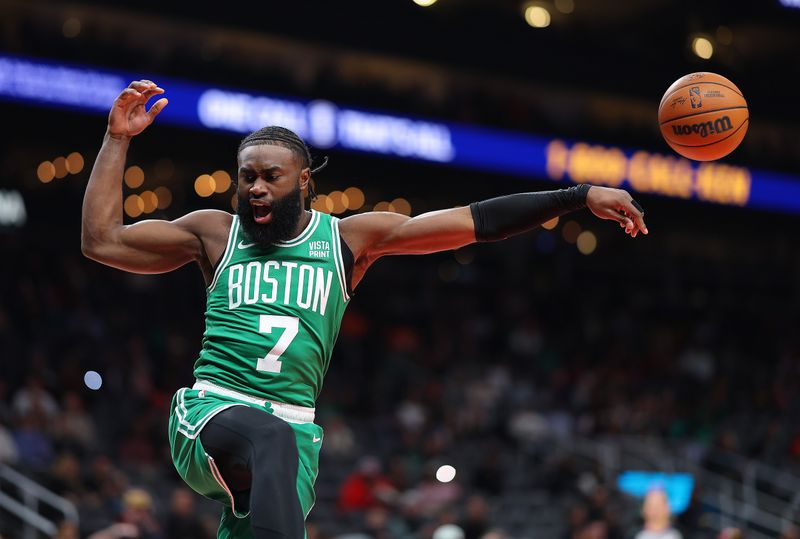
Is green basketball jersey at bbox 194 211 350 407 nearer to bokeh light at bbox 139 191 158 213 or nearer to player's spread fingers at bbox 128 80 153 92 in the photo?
player's spread fingers at bbox 128 80 153 92

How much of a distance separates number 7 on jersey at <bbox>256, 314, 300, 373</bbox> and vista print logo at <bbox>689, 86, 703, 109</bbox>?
254cm

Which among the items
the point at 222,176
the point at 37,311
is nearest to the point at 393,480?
the point at 37,311

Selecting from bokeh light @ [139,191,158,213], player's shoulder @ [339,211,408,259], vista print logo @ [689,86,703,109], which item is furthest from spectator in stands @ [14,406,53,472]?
vista print logo @ [689,86,703,109]

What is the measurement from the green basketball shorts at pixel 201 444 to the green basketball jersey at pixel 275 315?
5cm

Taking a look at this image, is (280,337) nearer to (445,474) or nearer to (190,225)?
(190,225)

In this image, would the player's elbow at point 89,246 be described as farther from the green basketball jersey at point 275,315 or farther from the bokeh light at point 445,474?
the bokeh light at point 445,474

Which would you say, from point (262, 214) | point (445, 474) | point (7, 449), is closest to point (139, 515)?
point (7, 449)

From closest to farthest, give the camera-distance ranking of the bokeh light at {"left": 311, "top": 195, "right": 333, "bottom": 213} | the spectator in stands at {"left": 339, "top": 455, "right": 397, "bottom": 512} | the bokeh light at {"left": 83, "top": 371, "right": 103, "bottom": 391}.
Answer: the spectator in stands at {"left": 339, "top": 455, "right": 397, "bottom": 512}
the bokeh light at {"left": 83, "top": 371, "right": 103, "bottom": 391}
the bokeh light at {"left": 311, "top": 195, "right": 333, "bottom": 213}

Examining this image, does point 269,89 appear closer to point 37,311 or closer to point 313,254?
point 37,311

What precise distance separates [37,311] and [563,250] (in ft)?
38.9

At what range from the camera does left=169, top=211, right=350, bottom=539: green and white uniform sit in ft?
16.3

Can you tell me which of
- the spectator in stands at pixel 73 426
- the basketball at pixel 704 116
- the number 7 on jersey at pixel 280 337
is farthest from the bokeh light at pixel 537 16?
the number 7 on jersey at pixel 280 337

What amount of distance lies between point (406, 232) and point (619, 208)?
94cm

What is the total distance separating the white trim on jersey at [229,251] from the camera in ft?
17.2
